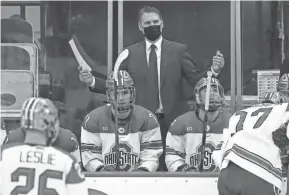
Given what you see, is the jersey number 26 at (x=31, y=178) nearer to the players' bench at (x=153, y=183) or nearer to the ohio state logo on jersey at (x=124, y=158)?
the players' bench at (x=153, y=183)

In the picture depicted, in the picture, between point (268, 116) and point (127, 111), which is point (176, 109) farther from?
point (268, 116)

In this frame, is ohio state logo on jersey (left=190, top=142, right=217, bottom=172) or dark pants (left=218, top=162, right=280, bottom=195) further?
ohio state logo on jersey (left=190, top=142, right=217, bottom=172)

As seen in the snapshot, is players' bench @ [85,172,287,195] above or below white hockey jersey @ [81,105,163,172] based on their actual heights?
below

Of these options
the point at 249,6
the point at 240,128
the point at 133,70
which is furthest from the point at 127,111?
the point at 249,6

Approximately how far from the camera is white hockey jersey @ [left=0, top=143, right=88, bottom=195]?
3854 millimetres

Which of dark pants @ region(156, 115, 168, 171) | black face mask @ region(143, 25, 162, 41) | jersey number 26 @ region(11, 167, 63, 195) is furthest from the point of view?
black face mask @ region(143, 25, 162, 41)

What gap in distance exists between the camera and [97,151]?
537 cm

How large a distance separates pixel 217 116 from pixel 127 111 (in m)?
0.59

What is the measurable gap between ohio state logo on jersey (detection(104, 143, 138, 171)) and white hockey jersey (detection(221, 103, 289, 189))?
103cm

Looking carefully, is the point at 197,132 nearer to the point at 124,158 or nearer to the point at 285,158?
the point at 124,158

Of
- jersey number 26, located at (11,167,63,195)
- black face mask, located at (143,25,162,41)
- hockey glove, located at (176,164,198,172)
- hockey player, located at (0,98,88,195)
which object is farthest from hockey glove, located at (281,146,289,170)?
black face mask, located at (143,25,162,41)

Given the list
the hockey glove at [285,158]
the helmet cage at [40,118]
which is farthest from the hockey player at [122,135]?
the helmet cage at [40,118]

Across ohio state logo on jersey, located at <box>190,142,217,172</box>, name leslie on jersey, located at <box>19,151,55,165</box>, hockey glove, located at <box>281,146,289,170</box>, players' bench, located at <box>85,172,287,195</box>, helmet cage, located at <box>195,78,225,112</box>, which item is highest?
helmet cage, located at <box>195,78,225,112</box>

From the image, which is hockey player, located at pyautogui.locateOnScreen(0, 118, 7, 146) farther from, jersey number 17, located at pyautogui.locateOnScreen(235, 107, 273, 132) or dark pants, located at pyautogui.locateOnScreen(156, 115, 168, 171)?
jersey number 17, located at pyautogui.locateOnScreen(235, 107, 273, 132)
